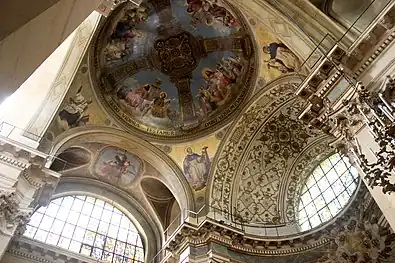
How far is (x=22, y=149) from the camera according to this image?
→ 30.1ft

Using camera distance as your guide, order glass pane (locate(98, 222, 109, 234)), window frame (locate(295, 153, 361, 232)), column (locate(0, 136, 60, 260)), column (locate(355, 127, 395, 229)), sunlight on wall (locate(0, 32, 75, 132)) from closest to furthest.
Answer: column (locate(355, 127, 395, 229)) < column (locate(0, 136, 60, 260)) < sunlight on wall (locate(0, 32, 75, 132)) < window frame (locate(295, 153, 361, 232)) < glass pane (locate(98, 222, 109, 234))

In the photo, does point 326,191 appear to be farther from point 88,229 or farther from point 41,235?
point 41,235

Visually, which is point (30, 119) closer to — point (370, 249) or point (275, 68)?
point (275, 68)

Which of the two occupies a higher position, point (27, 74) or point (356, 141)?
point (356, 141)

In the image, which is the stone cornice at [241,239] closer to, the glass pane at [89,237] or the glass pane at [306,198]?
the glass pane at [306,198]

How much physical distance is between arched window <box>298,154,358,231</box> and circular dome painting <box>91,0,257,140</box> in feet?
11.1

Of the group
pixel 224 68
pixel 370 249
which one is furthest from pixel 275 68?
pixel 370 249

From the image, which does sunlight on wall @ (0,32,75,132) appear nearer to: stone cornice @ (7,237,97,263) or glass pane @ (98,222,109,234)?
stone cornice @ (7,237,97,263)

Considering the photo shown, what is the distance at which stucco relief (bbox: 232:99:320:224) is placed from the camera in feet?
40.0

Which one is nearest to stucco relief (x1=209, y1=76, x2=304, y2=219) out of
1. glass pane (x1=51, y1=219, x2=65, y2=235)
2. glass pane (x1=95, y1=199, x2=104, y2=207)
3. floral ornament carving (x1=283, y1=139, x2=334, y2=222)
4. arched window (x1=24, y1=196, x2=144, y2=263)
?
floral ornament carving (x1=283, y1=139, x2=334, y2=222)

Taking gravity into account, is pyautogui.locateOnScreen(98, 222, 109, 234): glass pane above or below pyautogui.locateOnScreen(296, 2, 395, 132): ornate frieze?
above

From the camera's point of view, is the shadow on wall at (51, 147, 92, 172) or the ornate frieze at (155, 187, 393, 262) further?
the shadow on wall at (51, 147, 92, 172)

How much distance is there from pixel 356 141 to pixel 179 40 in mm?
7719

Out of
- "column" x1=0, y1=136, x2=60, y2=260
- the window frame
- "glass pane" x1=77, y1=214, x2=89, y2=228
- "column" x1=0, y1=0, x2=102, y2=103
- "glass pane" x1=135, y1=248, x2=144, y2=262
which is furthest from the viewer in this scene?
"glass pane" x1=135, y1=248, x2=144, y2=262
